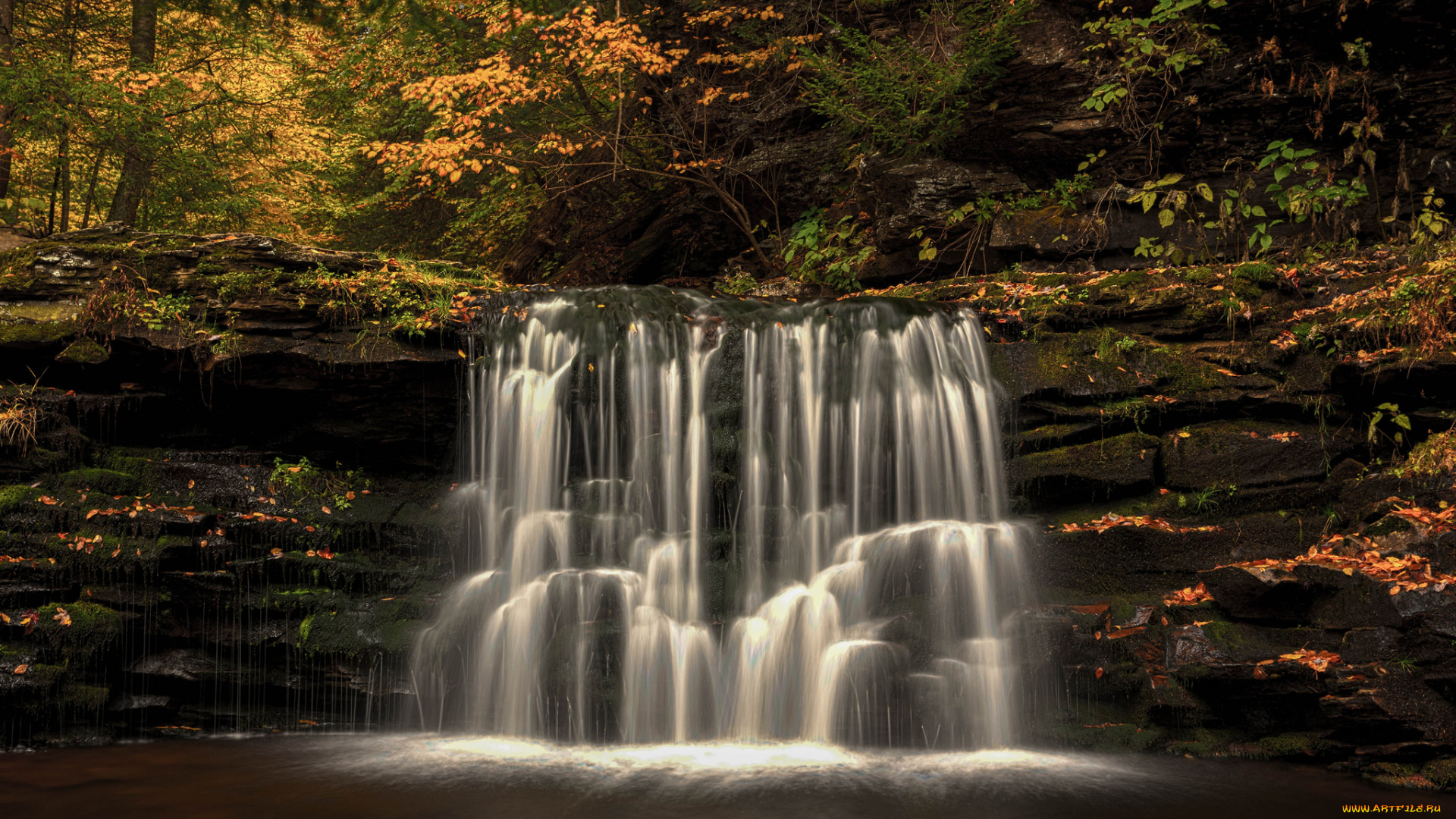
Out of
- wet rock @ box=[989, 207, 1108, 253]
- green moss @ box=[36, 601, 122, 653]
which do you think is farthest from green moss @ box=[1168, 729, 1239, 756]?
green moss @ box=[36, 601, 122, 653]

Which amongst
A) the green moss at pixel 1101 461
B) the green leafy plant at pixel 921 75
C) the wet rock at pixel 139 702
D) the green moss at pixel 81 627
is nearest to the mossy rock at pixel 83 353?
the green moss at pixel 81 627

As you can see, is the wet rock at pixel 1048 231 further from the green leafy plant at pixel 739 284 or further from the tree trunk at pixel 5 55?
the tree trunk at pixel 5 55

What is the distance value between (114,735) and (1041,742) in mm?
6407

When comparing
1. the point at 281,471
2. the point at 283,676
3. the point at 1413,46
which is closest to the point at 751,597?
the point at 283,676

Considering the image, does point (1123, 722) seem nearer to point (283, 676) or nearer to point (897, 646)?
point (897, 646)

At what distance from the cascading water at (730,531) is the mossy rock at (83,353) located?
298cm

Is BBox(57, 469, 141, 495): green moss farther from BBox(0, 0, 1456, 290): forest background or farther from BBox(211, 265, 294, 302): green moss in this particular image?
BBox(0, 0, 1456, 290): forest background

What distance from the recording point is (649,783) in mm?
5184

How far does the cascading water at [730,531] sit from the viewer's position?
245 inches

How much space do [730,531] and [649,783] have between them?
2391 millimetres

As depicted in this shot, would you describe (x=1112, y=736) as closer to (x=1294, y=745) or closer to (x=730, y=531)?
(x=1294, y=745)

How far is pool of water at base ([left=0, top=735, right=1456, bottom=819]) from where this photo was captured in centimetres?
464

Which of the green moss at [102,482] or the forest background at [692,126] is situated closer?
the green moss at [102,482]

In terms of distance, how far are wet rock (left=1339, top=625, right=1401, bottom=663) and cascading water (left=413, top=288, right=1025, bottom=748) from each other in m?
1.95
